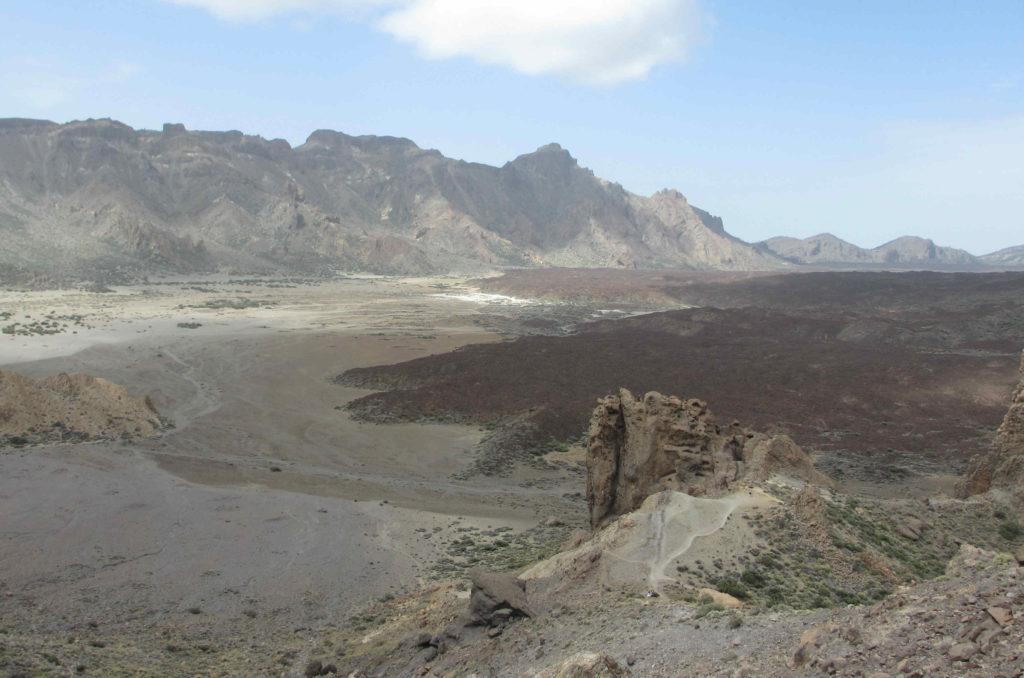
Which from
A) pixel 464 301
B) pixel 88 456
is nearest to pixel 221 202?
pixel 464 301

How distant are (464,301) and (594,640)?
9101cm

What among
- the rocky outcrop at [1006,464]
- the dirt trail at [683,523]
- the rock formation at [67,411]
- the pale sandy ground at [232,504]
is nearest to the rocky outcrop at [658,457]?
the dirt trail at [683,523]

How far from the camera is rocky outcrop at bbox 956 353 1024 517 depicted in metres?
15.0

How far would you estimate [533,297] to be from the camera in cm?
10762

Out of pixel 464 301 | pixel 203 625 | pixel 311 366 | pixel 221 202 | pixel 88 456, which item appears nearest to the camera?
pixel 203 625

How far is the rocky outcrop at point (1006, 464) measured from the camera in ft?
49.2

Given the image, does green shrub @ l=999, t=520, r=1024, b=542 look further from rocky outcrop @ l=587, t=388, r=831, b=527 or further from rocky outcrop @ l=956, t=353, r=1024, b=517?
rocky outcrop @ l=587, t=388, r=831, b=527

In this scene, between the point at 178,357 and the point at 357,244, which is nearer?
the point at 178,357

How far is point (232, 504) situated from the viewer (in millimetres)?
19484

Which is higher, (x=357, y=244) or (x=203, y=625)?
(x=357, y=244)

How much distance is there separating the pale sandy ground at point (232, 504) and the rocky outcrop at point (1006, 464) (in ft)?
36.8

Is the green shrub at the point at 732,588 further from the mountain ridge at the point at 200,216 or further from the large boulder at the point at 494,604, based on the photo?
the mountain ridge at the point at 200,216

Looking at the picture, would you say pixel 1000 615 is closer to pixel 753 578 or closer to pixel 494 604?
pixel 753 578

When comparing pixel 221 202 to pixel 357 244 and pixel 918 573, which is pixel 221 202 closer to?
pixel 357 244
